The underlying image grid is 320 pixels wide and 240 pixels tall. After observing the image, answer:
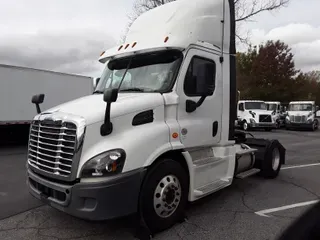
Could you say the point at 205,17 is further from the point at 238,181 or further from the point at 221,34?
the point at 238,181

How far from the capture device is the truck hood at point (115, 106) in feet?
12.1

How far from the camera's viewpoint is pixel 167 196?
4020 mm

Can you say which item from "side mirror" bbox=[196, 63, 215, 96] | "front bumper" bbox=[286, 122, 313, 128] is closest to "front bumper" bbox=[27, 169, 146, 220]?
"side mirror" bbox=[196, 63, 215, 96]

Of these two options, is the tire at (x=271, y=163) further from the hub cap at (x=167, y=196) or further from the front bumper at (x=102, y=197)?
the front bumper at (x=102, y=197)

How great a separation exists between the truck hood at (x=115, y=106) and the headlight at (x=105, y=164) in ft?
1.48

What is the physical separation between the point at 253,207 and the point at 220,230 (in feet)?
3.89

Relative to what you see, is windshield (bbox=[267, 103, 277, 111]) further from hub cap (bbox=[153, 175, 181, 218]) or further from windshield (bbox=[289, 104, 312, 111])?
hub cap (bbox=[153, 175, 181, 218])

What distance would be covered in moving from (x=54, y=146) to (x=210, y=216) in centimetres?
257

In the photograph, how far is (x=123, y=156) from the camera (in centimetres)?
353

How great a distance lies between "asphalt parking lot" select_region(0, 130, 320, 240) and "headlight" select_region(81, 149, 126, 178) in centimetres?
101

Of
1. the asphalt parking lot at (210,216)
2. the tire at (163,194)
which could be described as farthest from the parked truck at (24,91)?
the tire at (163,194)

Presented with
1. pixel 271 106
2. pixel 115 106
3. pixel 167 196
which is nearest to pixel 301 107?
pixel 271 106

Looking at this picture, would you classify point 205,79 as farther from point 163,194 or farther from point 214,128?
point 163,194

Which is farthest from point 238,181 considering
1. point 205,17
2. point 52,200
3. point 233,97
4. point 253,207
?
point 52,200
